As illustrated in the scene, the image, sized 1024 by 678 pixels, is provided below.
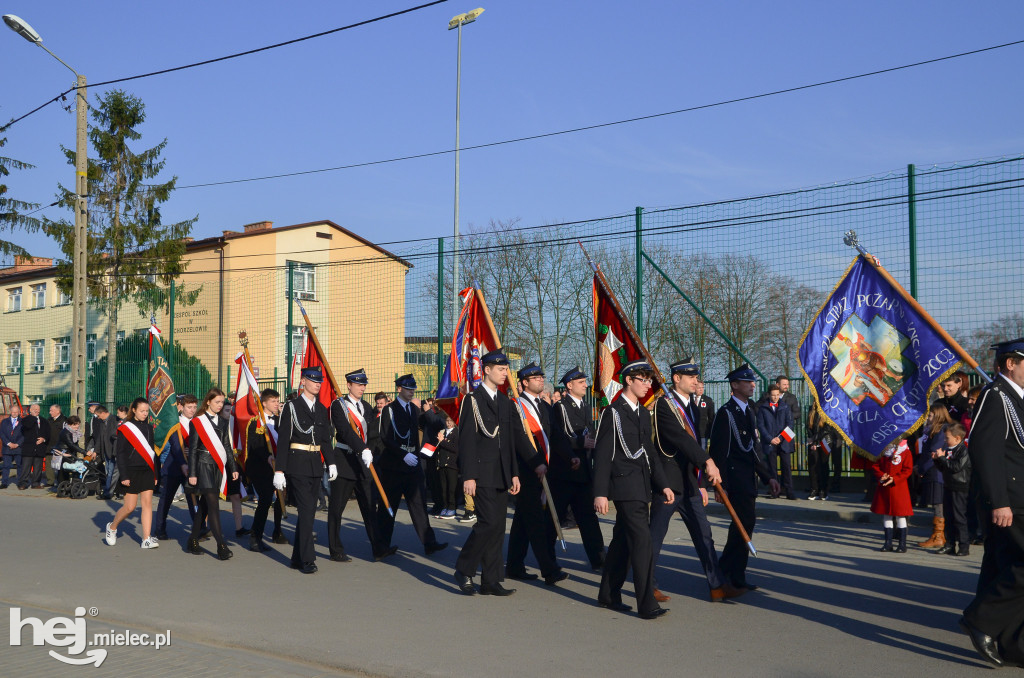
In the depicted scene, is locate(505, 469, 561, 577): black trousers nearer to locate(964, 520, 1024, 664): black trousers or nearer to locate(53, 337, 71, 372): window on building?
locate(964, 520, 1024, 664): black trousers

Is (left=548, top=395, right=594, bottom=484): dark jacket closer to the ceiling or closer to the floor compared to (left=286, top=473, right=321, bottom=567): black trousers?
closer to the ceiling

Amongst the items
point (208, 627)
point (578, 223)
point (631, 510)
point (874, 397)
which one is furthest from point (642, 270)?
point (208, 627)

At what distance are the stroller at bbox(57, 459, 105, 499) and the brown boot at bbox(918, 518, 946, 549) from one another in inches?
598

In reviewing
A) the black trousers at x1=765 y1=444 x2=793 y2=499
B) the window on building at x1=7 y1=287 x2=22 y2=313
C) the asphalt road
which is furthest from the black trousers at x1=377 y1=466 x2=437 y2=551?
the window on building at x1=7 y1=287 x2=22 y2=313

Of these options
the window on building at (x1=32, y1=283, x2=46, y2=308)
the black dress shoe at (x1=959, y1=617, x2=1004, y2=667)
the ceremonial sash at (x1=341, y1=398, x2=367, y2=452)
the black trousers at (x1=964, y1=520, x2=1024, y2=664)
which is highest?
the window on building at (x1=32, y1=283, x2=46, y2=308)

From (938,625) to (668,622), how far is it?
187 centimetres

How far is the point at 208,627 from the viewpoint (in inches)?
293

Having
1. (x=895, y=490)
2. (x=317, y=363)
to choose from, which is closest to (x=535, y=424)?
A: (x=895, y=490)

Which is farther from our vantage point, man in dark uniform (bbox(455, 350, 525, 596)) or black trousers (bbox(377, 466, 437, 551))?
black trousers (bbox(377, 466, 437, 551))

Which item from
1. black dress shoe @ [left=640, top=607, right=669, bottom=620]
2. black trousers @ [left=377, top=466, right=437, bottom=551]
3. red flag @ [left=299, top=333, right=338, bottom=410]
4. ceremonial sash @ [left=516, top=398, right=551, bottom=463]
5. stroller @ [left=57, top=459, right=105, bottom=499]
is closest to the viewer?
black dress shoe @ [left=640, top=607, right=669, bottom=620]

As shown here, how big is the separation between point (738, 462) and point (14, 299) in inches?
1607

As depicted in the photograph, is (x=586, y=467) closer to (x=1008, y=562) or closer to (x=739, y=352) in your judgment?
(x=1008, y=562)

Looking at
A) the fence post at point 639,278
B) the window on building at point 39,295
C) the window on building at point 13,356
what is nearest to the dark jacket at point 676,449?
the fence post at point 639,278

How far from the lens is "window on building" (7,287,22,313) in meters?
42.2
